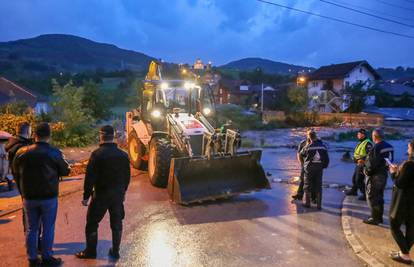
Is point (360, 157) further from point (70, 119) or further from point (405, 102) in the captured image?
point (405, 102)


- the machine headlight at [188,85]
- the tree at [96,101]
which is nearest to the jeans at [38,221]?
the machine headlight at [188,85]

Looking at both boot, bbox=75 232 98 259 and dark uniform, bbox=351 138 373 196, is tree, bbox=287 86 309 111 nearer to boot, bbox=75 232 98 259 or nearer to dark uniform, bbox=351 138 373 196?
dark uniform, bbox=351 138 373 196

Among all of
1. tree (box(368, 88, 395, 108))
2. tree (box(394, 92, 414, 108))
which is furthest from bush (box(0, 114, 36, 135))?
tree (box(394, 92, 414, 108))

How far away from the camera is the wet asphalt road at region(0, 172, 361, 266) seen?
19.2 ft

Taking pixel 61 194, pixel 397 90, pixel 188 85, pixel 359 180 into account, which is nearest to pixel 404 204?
pixel 359 180

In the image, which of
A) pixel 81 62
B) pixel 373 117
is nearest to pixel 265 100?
pixel 373 117

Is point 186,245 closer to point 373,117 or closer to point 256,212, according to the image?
point 256,212

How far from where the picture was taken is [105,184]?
18.0 ft

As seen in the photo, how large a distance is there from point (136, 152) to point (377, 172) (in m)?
7.57

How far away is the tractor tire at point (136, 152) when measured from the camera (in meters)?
12.4

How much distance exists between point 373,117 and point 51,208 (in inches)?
1592

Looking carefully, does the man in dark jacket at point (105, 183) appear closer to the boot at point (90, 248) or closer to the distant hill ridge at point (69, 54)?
the boot at point (90, 248)

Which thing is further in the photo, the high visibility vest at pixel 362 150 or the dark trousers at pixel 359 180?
the dark trousers at pixel 359 180

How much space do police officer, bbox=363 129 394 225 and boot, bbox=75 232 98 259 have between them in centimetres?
462
